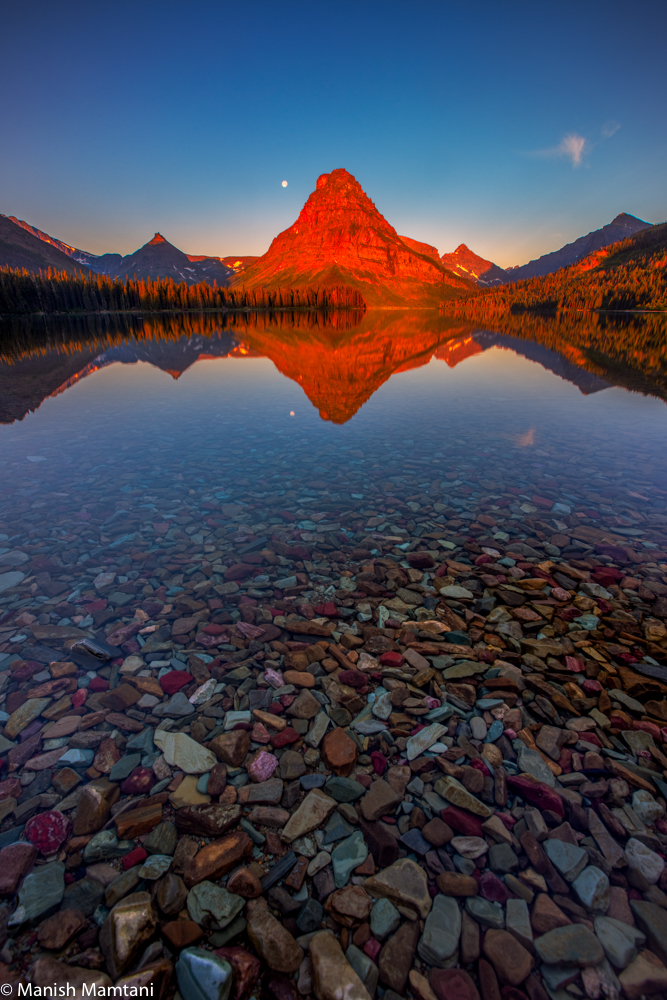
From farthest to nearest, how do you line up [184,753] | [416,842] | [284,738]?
[284,738], [184,753], [416,842]

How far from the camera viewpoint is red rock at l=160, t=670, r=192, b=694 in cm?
627

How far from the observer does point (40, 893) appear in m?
3.83

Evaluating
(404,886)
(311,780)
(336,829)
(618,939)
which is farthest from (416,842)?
(618,939)

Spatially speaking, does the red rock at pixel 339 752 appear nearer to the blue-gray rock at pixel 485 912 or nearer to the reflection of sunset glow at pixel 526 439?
the blue-gray rock at pixel 485 912

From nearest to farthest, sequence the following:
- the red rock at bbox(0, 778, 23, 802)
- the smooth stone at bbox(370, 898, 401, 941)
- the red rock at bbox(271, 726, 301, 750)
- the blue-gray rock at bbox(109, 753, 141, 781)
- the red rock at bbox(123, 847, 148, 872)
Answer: the smooth stone at bbox(370, 898, 401, 941) < the red rock at bbox(123, 847, 148, 872) < the red rock at bbox(0, 778, 23, 802) < the blue-gray rock at bbox(109, 753, 141, 781) < the red rock at bbox(271, 726, 301, 750)

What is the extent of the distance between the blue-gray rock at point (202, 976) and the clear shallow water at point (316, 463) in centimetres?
592

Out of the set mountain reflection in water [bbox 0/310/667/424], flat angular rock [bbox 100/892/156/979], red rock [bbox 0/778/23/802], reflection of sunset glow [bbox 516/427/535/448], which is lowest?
red rock [bbox 0/778/23/802]

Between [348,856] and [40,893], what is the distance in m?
2.95

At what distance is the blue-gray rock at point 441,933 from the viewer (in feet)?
11.4

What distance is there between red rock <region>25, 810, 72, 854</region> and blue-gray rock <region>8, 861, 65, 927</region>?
20 cm

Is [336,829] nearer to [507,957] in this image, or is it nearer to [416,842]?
[416,842]

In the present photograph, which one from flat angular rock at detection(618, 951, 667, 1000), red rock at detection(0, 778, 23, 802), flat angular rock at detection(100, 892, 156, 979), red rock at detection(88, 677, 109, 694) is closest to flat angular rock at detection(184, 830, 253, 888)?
flat angular rock at detection(100, 892, 156, 979)

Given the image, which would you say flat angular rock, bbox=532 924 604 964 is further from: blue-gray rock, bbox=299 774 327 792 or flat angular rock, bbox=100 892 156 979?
flat angular rock, bbox=100 892 156 979

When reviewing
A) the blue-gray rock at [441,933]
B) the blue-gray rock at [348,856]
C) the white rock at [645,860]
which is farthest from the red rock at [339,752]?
the white rock at [645,860]
